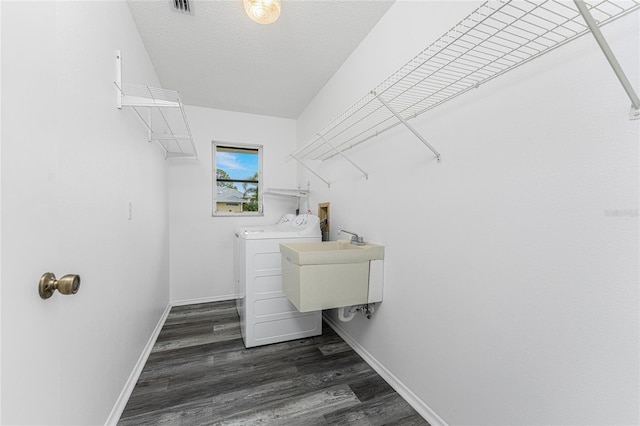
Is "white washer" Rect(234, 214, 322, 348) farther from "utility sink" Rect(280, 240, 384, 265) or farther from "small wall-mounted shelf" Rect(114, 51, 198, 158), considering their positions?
"small wall-mounted shelf" Rect(114, 51, 198, 158)

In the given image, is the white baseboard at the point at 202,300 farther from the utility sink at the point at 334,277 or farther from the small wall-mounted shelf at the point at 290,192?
the utility sink at the point at 334,277

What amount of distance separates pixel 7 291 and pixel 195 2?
6.35 ft

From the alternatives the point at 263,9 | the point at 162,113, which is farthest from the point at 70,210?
the point at 263,9

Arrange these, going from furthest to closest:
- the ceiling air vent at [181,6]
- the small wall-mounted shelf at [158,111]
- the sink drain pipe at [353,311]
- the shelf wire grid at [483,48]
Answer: the sink drain pipe at [353,311] → the ceiling air vent at [181,6] → the small wall-mounted shelf at [158,111] → the shelf wire grid at [483,48]

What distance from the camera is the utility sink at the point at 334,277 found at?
1.73 metres

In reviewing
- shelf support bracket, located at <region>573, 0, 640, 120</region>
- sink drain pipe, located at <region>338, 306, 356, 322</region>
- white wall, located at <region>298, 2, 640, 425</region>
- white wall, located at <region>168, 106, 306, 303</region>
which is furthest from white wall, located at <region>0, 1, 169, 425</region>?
white wall, located at <region>298, 2, 640, 425</region>

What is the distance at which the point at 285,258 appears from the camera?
6.72ft

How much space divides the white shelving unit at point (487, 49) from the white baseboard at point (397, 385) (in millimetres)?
1437

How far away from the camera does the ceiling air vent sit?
172cm

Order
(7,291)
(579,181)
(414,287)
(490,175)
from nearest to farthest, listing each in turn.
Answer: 1. (7,291)
2. (579,181)
3. (490,175)
4. (414,287)

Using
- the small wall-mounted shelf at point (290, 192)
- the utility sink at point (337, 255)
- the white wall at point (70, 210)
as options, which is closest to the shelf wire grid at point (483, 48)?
the utility sink at point (337, 255)

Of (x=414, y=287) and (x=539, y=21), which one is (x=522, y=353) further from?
(x=539, y=21)

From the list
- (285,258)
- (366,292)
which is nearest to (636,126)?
(366,292)

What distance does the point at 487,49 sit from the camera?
3.88ft
